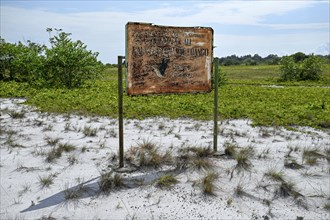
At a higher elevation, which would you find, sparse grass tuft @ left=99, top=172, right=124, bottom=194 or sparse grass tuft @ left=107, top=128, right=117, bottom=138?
sparse grass tuft @ left=107, top=128, right=117, bottom=138

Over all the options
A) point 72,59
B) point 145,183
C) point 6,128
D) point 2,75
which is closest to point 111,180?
point 145,183

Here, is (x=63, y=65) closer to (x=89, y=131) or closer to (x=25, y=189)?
(x=89, y=131)

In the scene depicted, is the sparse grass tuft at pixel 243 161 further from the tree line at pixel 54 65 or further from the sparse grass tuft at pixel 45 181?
the tree line at pixel 54 65

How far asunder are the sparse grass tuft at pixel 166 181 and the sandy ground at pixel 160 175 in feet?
0.18

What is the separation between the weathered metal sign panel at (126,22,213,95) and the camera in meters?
4.26

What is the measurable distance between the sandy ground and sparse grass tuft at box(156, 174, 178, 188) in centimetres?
5

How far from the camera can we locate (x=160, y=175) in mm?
4246

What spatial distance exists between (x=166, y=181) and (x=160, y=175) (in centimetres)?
32

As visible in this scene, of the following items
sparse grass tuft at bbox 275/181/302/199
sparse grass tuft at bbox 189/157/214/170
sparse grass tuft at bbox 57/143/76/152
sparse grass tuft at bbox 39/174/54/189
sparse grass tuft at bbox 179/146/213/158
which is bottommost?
sparse grass tuft at bbox 275/181/302/199

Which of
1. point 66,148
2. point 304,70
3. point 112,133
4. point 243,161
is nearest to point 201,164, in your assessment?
point 243,161

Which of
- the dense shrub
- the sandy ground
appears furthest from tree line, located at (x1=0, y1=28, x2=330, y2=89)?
the sandy ground

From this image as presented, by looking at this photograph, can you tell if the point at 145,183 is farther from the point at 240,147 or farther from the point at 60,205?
the point at 240,147

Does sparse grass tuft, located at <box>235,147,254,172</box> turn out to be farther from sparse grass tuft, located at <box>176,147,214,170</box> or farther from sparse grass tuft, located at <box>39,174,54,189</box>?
sparse grass tuft, located at <box>39,174,54,189</box>

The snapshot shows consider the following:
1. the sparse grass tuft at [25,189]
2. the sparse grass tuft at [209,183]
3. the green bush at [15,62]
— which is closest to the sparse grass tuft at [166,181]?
the sparse grass tuft at [209,183]
